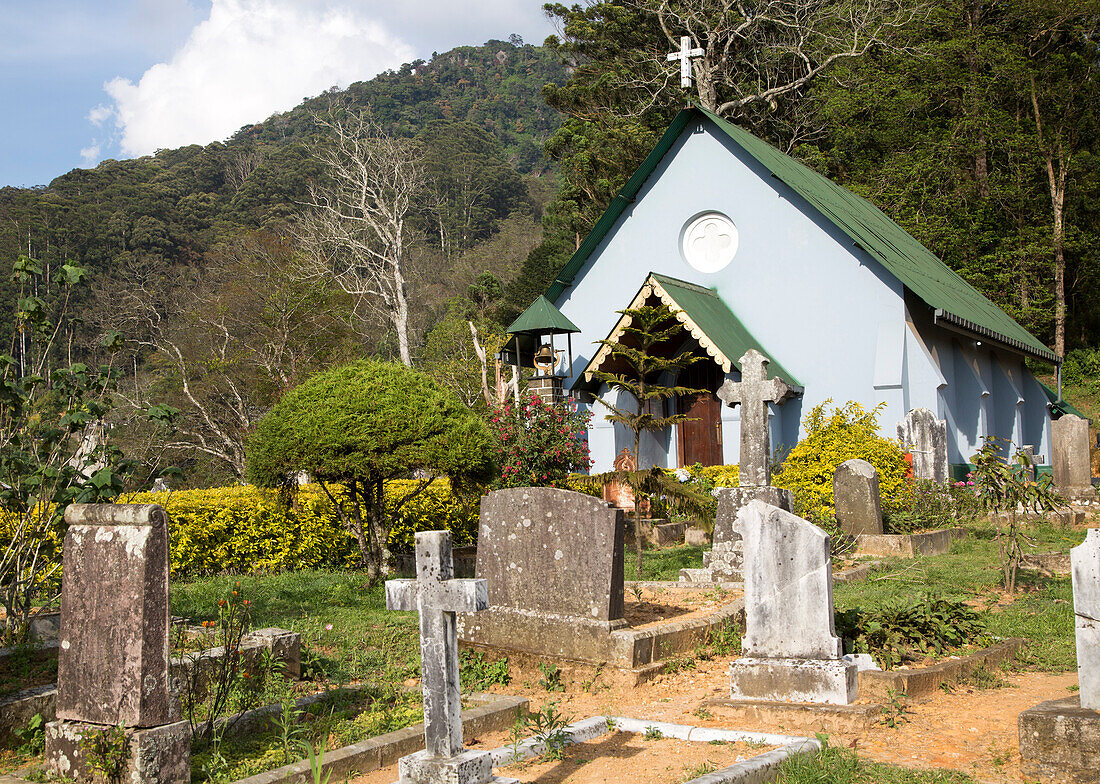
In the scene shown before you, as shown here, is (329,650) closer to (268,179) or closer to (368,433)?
(368,433)

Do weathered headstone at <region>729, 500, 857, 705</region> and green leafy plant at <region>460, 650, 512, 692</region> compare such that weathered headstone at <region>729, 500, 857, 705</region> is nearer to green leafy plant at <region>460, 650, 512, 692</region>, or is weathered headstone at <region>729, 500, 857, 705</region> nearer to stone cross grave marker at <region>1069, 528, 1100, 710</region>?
stone cross grave marker at <region>1069, 528, 1100, 710</region>

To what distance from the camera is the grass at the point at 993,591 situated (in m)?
8.00

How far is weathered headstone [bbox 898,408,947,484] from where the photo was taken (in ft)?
60.3

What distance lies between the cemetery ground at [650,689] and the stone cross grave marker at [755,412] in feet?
5.39

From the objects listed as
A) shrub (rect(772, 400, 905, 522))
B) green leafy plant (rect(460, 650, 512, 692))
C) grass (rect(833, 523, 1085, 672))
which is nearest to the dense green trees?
green leafy plant (rect(460, 650, 512, 692))

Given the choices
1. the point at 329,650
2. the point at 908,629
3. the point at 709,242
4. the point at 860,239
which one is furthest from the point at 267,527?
the point at 860,239

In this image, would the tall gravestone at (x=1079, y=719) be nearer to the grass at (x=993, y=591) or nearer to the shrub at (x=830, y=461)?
the grass at (x=993, y=591)

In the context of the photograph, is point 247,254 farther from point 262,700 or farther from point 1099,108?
point 1099,108

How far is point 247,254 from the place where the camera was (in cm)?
3231

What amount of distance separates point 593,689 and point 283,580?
19.5 feet

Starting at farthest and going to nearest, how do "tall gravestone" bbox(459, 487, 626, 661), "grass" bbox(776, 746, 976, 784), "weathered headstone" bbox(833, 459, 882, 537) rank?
"weathered headstone" bbox(833, 459, 882, 537) < "tall gravestone" bbox(459, 487, 626, 661) < "grass" bbox(776, 746, 976, 784)

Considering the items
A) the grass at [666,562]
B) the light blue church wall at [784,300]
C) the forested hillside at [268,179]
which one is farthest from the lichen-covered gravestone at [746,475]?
the forested hillside at [268,179]

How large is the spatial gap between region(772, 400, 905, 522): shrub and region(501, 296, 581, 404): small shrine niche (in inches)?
211

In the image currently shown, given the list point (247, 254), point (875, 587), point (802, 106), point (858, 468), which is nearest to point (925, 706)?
point (875, 587)
